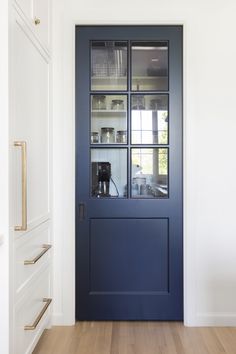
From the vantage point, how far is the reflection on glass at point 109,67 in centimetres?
259

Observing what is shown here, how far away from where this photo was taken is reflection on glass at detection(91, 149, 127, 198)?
2602 mm

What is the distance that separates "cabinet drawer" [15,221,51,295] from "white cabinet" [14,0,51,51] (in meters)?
1.19

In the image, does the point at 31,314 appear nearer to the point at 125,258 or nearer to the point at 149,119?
the point at 125,258

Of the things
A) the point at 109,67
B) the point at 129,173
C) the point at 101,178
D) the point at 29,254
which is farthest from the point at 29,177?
the point at 109,67

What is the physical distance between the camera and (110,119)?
2613mm

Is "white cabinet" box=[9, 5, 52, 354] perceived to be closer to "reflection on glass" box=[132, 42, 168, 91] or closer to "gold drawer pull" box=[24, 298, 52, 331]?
"gold drawer pull" box=[24, 298, 52, 331]

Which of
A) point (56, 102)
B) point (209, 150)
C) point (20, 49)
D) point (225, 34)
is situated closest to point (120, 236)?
point (209, 150)

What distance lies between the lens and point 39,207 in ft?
7.00

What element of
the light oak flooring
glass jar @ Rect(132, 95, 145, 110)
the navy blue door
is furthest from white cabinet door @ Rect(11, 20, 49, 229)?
the light oak flooring

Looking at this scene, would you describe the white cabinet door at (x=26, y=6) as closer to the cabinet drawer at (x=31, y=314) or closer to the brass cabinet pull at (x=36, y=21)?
the brass cabinet pull at (x=36, y=21)
